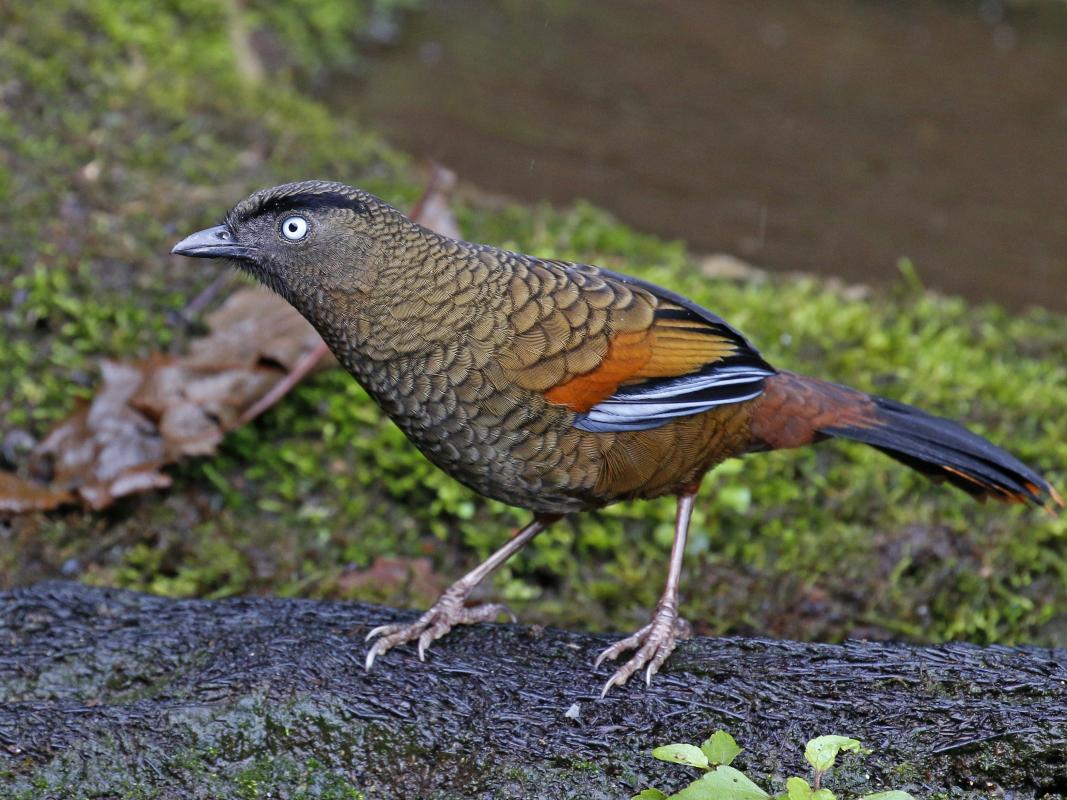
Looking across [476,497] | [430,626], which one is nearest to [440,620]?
[430,626]

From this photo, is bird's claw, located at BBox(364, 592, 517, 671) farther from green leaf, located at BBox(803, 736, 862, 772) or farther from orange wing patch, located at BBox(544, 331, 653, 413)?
green leaf, located at BBox(803, 736, 862, 772)

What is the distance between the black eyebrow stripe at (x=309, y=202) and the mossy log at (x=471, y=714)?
1.17m

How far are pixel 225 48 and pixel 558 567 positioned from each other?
517 cm

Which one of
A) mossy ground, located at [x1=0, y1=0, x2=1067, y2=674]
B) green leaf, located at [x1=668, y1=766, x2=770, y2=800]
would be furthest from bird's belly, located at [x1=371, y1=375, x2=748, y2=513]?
mossy ground, located at [x1=0, y1=0, x2=1067, y2=674]

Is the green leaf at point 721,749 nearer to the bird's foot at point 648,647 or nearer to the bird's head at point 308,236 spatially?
the bird's foot at point 648,647

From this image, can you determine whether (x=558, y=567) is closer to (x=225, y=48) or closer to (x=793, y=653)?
(x=793, y=653)

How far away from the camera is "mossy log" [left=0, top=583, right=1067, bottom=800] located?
2.63 m

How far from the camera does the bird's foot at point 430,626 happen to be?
3.13m

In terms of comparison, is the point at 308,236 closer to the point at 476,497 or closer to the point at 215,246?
the point at 215,246

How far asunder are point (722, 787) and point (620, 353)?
1.33 metres

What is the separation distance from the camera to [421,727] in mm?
2793

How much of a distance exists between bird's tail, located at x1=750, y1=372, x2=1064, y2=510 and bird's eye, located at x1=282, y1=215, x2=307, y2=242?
4.77ft

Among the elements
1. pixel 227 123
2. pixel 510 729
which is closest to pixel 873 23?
pixel 227 123

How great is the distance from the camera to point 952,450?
11.7 feet
